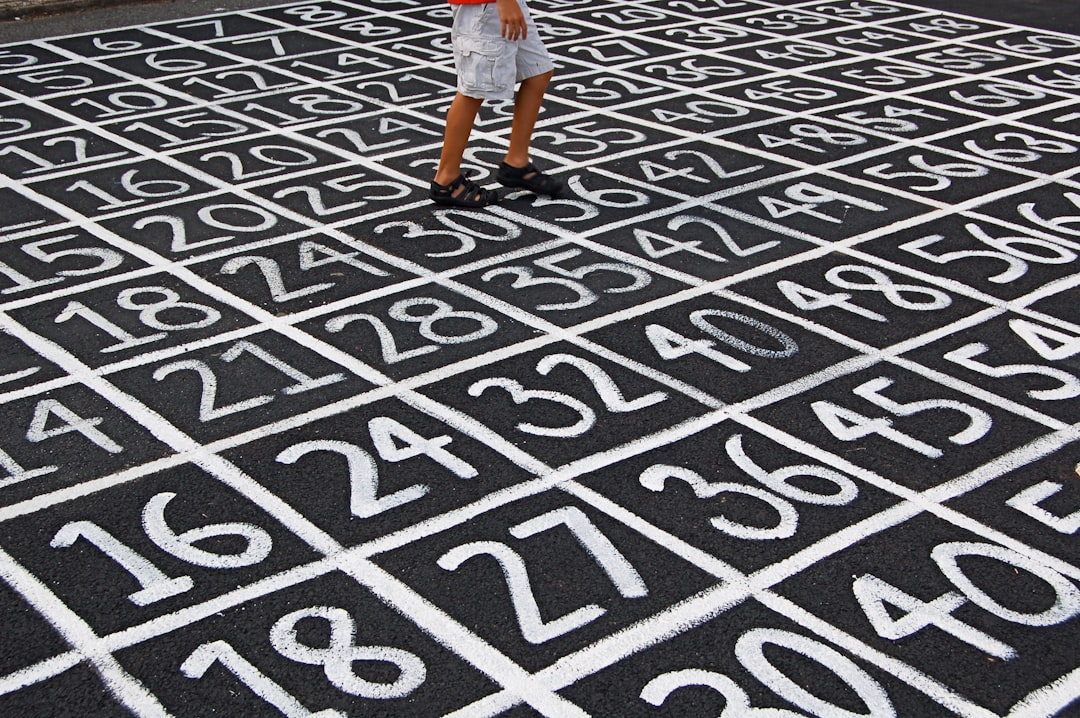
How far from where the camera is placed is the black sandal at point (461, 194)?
621cm

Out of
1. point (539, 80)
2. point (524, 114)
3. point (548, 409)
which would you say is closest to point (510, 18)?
point (539, 80)

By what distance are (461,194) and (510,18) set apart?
88 centimetres

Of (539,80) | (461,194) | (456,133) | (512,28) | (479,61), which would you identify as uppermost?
(512,28)

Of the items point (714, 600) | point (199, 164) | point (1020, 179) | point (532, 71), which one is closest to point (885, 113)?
point (1020, 179)

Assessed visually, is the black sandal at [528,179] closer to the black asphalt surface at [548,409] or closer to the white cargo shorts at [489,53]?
the black asphalt surface at [548,409]

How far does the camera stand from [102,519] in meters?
3.79

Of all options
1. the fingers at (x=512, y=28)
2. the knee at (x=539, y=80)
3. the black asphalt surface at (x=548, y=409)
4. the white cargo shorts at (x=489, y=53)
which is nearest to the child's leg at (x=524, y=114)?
the knee at (x=539, y=80)

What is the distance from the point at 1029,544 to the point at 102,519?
2635mm

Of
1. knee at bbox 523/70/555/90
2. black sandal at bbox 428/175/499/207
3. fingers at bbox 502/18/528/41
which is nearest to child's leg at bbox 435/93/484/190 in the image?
black sandal at bbox 428/175/499/207

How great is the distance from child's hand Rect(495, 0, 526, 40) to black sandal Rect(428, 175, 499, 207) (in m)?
0.76

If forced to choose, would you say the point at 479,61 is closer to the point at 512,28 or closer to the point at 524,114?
the point at 512,28

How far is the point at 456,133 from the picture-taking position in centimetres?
613

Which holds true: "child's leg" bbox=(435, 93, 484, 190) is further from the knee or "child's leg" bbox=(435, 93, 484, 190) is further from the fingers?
the fingers

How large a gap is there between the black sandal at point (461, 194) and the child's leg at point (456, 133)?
0.03 m
